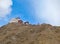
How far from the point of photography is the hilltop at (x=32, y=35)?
62.1m

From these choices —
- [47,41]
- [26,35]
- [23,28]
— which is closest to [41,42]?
[47,41]

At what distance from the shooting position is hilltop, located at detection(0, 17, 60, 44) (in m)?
62.1

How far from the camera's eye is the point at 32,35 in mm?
65375

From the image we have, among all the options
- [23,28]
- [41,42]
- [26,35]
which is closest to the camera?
[41,42]

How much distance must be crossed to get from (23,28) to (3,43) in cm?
997

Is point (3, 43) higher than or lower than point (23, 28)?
lower

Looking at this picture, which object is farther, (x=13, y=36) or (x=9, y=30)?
(x=9, y=30)

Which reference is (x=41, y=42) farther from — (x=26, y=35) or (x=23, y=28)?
(x=23, y=28)

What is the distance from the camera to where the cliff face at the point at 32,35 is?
6212cm

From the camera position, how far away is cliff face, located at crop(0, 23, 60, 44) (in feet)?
204

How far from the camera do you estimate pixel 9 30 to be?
243 feet

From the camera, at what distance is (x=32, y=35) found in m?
65.4

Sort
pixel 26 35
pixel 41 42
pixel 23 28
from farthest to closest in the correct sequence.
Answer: pixel 23 28
pixel 26 35
pixel 41 42

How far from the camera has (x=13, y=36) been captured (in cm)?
6662
